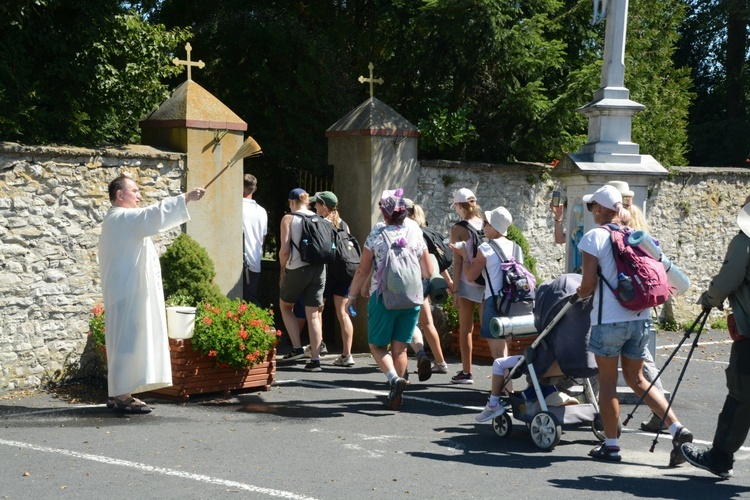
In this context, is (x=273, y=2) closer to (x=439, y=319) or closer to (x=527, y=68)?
(x=527, y=68)

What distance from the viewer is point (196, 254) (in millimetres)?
9375

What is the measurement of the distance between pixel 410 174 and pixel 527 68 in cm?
248

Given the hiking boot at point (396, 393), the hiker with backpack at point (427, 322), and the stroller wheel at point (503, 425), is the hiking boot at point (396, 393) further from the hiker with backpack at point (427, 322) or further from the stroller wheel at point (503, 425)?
the hiker with backpack at point (427, 322)

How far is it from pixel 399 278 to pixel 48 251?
322 cm

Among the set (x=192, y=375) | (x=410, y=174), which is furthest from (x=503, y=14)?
(x=192, y=375)

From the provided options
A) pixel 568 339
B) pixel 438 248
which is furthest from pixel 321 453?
pixel 438 248

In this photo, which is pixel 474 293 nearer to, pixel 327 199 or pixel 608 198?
pixel 327 199

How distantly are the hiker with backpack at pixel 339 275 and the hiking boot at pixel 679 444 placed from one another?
457 centimetres

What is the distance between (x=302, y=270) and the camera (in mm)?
10453

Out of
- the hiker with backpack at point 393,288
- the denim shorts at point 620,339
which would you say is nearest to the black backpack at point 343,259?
the hiker with backpack at point 393,288

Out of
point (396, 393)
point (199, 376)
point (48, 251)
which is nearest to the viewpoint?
point (396, 393)

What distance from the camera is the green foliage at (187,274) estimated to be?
9.24 meters

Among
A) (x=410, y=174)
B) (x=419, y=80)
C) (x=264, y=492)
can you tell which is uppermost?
(x=419, y=80)

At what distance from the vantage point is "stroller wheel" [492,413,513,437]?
7.31m
